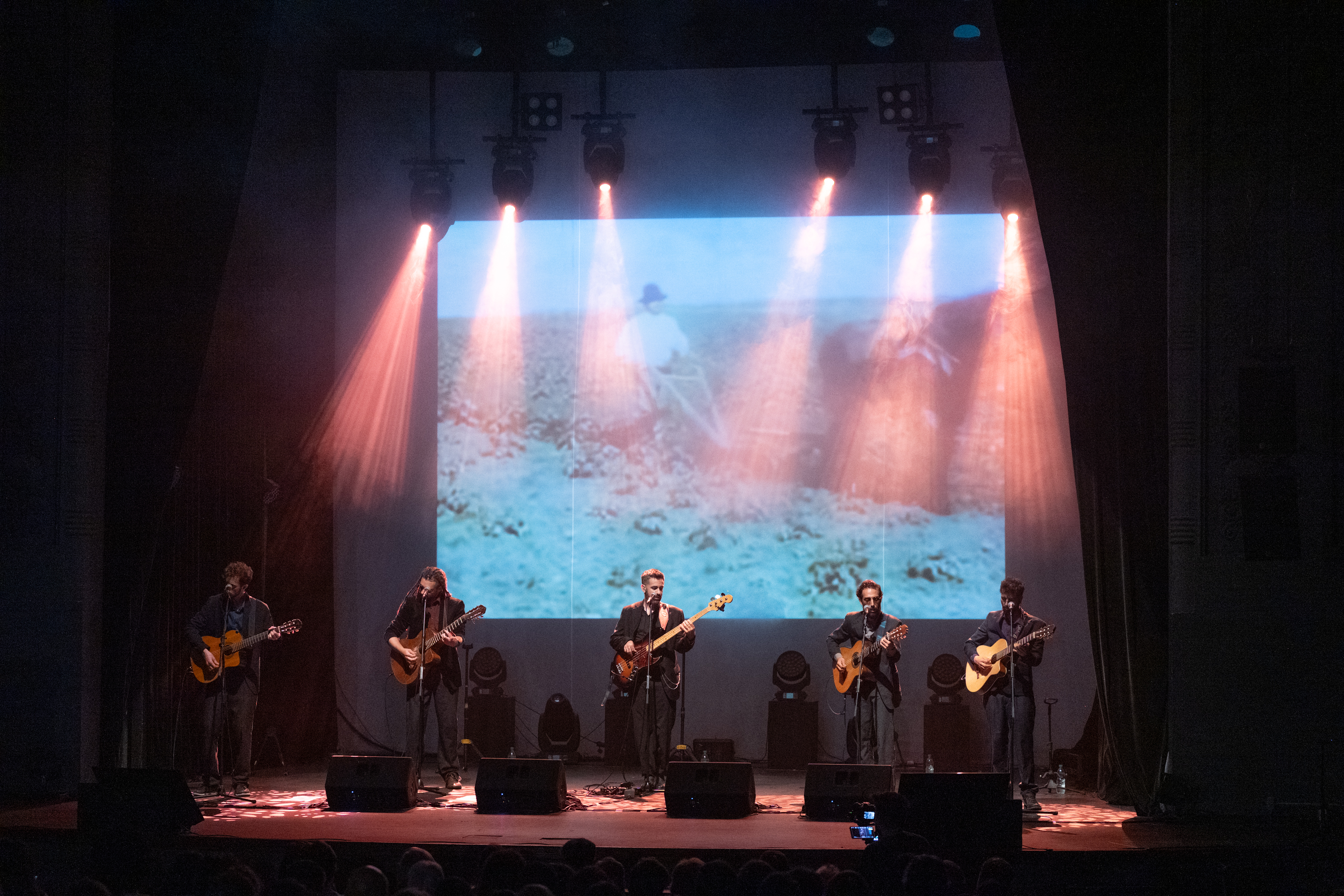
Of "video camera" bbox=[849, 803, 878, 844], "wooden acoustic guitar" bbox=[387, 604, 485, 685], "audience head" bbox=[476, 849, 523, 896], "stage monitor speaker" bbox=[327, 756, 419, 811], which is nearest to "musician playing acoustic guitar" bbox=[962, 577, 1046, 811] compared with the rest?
"video camera" bbox=[849, 803, 878, 844]

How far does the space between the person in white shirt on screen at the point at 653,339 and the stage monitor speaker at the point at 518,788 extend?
13.9 ft

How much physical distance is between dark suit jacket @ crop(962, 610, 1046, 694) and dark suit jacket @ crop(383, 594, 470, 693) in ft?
11.6

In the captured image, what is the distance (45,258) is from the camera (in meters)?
8.80

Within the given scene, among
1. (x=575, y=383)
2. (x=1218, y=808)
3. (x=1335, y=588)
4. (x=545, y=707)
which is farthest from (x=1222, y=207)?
(x=545, y=707)

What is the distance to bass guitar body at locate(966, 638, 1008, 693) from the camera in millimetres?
8383

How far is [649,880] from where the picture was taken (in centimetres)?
425

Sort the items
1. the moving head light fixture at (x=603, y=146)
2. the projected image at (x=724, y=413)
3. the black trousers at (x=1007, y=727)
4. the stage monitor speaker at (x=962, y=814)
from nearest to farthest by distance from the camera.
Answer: the stage monitor speaker at (x=962, y=814) → the black trousers at (x=1007, y=727) → the moving head light fixture at (x=603, y=146) → the projected image at (x=724, y=413)

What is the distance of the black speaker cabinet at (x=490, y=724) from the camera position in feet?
34.5

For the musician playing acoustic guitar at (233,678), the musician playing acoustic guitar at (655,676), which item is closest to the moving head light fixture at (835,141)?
the musician playing acoustic guitar at (655,676)

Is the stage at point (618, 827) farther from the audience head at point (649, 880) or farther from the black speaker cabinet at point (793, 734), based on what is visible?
the audience head at point (649, 880)

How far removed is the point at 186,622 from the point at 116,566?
99 centimetres

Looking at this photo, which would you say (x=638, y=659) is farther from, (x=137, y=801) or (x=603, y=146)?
(x=603, y=146)

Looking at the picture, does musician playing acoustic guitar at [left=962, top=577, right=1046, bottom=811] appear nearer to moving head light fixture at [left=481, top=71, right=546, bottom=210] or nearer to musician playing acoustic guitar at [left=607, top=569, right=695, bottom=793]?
musician playing acoustic guitar at [left=607, top=569, right=695, bottom=793]

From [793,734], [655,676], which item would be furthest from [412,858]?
[793,734]
